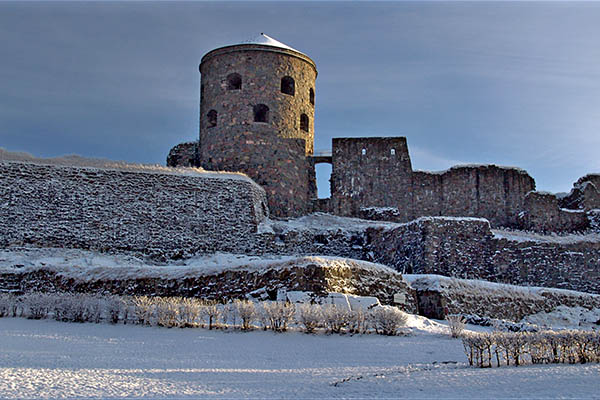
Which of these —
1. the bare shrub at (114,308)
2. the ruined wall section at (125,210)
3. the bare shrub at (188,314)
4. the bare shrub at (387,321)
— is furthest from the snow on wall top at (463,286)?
the bare shrub at (114,308)

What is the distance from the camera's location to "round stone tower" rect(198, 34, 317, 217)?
26.1 metres

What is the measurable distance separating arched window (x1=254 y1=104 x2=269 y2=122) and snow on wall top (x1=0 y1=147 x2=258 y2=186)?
450 cm

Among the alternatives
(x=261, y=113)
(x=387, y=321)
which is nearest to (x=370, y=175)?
(x=261, y=113)

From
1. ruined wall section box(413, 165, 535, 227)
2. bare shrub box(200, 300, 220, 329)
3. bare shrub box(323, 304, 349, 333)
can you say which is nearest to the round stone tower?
ruined wall section box(413, 165, 535, 227)

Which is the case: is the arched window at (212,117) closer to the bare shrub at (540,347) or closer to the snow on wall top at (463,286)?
the snow on wall top at (463,286)

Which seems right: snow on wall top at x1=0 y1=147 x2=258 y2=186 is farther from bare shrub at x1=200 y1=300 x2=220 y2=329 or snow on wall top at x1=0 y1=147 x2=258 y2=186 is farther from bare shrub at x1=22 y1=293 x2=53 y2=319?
bare shrub at x1=200 y1=300 x2=220 y2=329

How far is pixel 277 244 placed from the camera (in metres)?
21.7

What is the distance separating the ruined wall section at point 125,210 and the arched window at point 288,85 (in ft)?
22.5

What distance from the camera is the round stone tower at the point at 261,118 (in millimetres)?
26094

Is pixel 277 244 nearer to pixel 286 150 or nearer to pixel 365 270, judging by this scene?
pixel 286 150

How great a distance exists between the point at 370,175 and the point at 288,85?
5.42 meters

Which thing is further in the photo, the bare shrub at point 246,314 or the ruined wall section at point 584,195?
the ruined wall section at point 584,195

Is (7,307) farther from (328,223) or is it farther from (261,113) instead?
(261,113)

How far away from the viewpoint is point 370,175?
27641 millimetres
